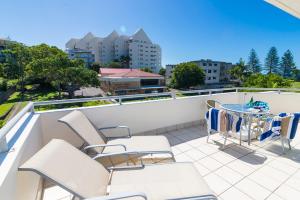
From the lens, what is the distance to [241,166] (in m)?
2.48

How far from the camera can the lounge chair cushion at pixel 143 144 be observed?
2.10 meters

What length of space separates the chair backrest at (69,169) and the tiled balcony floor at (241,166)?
0.74 meters

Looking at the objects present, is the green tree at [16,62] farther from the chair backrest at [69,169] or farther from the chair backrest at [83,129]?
the chair backrest at [69,169]

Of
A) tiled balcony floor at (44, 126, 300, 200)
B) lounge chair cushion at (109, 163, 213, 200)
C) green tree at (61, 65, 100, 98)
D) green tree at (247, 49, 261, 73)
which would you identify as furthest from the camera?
green tree at (247, 49, 261, 73)

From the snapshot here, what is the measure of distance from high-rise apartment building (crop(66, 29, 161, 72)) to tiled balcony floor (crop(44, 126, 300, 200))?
54322 mm

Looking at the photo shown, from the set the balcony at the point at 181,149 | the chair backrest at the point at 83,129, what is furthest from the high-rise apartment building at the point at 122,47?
the chair backrest at the point at 83,129

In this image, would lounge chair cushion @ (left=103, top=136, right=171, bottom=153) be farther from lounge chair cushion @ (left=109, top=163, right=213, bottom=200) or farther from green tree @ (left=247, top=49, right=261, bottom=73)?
green tree @ (left=247, top=49, right=261, bottom=73)

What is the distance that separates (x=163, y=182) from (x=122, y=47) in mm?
59368

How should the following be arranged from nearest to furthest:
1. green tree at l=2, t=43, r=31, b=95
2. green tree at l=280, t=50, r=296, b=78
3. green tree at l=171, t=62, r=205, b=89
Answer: green tree at l=2, t=43, r=31, b=95, green tree at l=171, t=62, r=205, b=89, green tree at l=280, t=50, r=296, b=78

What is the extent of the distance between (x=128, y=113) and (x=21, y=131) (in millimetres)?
1785

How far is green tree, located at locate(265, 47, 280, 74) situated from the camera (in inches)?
1479

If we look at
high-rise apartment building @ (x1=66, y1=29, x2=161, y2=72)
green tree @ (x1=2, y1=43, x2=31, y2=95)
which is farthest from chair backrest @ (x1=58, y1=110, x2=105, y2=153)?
high-rise apartment building @ (x1=66, y1=29, x2=161, y2=72)

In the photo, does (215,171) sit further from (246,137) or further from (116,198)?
(116,198)

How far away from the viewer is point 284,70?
1468 inches
